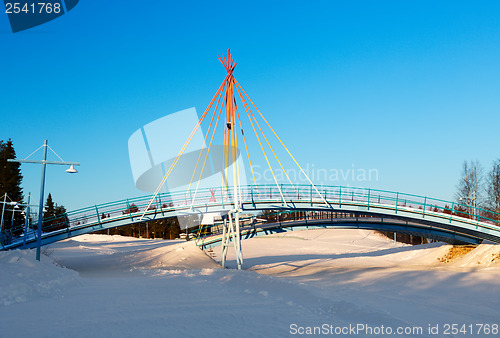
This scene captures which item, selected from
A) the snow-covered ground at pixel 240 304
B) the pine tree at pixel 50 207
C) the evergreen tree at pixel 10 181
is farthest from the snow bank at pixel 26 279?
the pine tree at pixel 50 207

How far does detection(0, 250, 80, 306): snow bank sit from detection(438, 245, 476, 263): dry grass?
27.5 meters

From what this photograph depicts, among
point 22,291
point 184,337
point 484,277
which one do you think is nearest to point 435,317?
point 184,337

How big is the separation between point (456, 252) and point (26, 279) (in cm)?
3079

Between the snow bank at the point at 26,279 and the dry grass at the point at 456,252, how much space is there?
1081 inches

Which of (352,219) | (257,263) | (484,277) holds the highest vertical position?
(352,219)

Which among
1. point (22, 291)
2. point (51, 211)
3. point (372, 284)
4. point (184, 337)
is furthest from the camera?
point (51, 211)

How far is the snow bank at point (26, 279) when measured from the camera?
12.1 meters

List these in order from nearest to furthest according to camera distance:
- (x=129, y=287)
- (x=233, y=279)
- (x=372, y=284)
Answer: (x=129, y=287) → (x=233, y=279) → (x=372, y=284)

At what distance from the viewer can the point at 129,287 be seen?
1606cm

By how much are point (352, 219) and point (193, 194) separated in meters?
13.8

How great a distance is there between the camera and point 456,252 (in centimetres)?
3222

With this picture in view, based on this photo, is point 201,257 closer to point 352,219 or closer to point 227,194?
point 227,194

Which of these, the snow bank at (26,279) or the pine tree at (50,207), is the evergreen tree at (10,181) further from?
the snow bank at (26,279)

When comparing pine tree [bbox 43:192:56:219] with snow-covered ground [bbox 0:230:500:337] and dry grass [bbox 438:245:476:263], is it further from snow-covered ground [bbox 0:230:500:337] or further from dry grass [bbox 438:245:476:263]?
dry grass [bbox 438:245:476:263]
